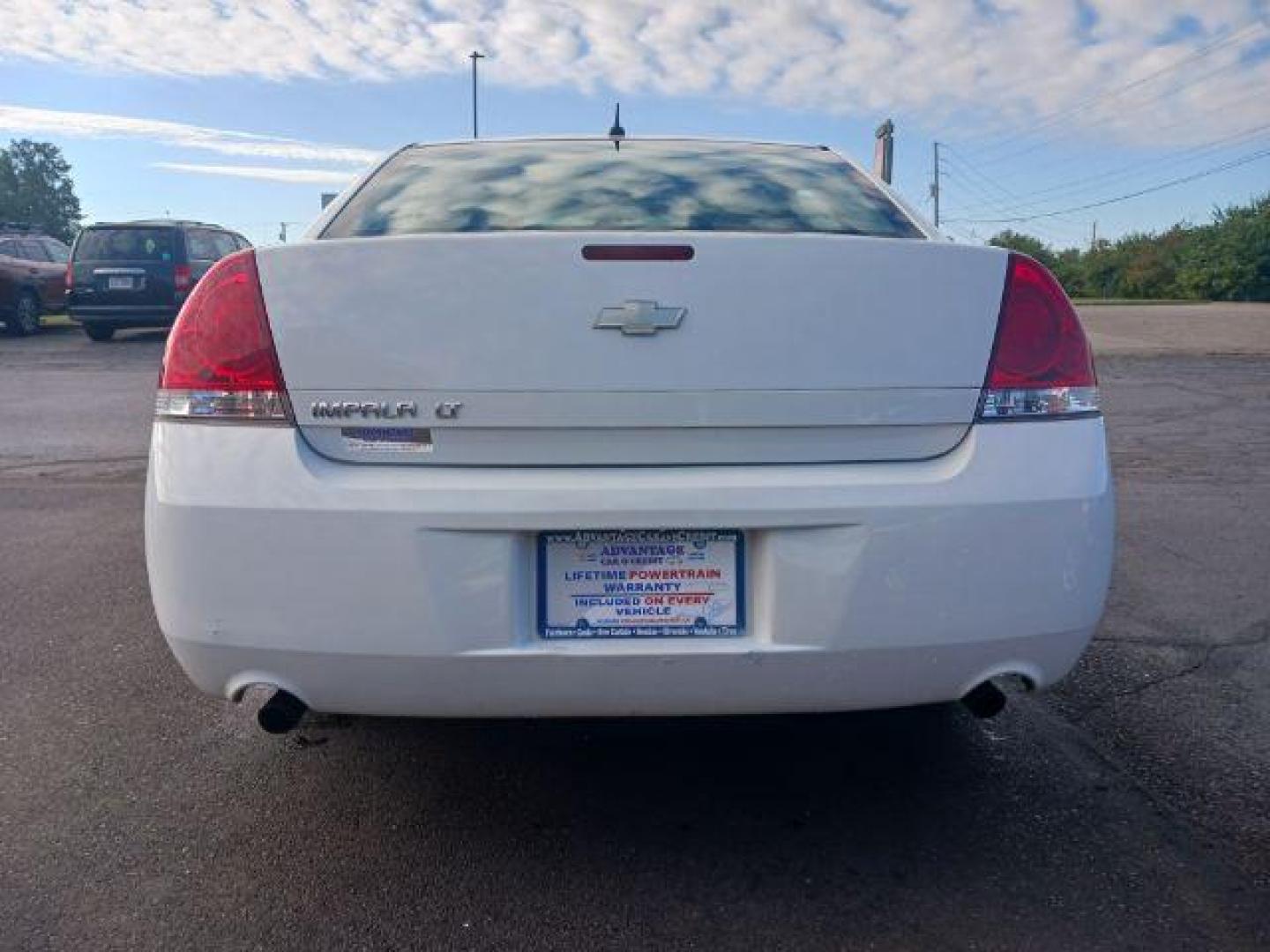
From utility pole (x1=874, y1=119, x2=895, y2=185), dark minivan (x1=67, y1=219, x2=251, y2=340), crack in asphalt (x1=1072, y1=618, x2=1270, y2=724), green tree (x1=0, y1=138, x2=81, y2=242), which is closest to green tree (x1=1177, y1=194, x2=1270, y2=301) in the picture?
utility pole (x1=874, y1=119, x2=895, y2=185)

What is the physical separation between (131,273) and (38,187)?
87912 mm

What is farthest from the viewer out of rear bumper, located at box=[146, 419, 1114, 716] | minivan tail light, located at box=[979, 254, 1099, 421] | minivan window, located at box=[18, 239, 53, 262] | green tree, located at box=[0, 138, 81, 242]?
green tree, located at box=[0, 138, 81, 242]

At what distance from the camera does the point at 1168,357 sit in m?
16.7

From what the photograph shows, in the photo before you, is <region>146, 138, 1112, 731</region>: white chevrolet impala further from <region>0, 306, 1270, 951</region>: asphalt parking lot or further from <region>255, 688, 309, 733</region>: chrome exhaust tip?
<region>0, 306, 1270, 951</region>: asphalt parking lot

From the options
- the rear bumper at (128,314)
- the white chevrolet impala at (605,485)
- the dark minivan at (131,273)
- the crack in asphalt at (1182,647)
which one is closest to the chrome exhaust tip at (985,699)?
the white chevrolet impala at (605,485)

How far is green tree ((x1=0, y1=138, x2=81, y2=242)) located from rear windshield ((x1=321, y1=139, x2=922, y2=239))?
316 feet

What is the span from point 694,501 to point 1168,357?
16.5m

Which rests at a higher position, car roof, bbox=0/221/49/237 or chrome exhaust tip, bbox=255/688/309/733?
car roof, bbox=0/221/49/237

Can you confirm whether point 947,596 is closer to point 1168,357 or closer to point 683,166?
point 683,166

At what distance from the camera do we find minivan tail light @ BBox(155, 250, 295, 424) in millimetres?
2352

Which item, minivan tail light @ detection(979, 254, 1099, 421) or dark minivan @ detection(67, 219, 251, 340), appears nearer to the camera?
minivan tail light @ detection(979, 254, 1099, 421)

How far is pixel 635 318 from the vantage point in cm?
230

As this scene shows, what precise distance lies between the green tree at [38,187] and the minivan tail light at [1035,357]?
97.6 metres

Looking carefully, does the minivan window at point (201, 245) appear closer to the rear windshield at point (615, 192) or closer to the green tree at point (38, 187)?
A: the rear windshield at point (615, 192)
